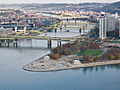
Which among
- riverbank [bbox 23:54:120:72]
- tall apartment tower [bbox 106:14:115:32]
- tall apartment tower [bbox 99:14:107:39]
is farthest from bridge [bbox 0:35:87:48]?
riverbank [bbox 23:54:120:72]

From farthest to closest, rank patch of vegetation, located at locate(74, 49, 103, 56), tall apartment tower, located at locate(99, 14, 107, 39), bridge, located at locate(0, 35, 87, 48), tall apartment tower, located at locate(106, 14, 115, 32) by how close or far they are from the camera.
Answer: tall apartment tower, located at locate(106, 14, 115, 32) → tall apartment tower, located at locate(99, 14, 107, 39) → bridge, located at locate(0, 35, 87, 48) → patch of vegetation, located at locate(74, 49, 103, 56)

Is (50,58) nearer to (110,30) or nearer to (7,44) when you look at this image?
(7,44)

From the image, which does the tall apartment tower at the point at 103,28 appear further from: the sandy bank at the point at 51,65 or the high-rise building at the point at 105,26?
the sandy bank at the point at 51,65

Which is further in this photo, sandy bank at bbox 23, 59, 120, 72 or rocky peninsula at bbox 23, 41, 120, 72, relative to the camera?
rocky peninsula at bbox 23, 41, 120, 72

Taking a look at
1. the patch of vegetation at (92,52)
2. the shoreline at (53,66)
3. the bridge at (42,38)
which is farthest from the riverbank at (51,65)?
the bridge at (42,38)

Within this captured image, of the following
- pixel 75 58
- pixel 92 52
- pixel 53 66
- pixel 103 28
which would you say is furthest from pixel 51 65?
pixel 103 28

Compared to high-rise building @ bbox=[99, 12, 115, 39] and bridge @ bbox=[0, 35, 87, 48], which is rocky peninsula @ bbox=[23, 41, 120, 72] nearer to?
bridge @ bbox=[0, 35, 87, 48]

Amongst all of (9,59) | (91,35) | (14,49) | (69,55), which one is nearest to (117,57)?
(69,55)

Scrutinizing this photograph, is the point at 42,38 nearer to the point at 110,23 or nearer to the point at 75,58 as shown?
the point at 110,23

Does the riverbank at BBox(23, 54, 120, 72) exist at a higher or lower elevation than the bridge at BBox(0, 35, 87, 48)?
lower

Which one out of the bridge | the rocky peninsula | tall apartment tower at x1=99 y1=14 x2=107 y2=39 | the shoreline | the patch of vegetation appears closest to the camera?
the shoreline
